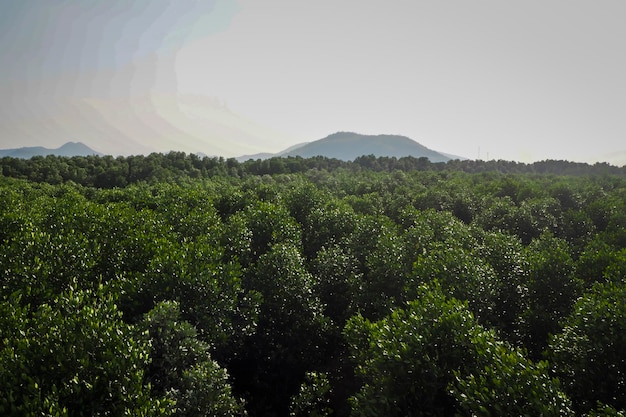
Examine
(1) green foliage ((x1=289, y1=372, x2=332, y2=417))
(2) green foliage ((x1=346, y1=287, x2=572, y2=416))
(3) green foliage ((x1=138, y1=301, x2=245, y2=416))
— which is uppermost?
(2) green foliage ((x1=346, y1=287, x2=572, y2=416))

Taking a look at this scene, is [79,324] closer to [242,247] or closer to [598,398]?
[242,247]

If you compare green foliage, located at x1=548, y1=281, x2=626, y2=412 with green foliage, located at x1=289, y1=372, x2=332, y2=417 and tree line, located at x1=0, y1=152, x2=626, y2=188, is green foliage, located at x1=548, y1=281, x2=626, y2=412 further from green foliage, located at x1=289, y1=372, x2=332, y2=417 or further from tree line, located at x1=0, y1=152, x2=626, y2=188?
tree line, located at x1=0, y1=152, x2=626, y2=188

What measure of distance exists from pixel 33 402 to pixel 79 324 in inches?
120

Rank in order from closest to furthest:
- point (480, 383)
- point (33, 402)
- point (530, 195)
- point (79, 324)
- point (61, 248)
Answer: point (33, 402) < point (480, 383) < point (79, 324) < point (61, 248) < point (530, 195)

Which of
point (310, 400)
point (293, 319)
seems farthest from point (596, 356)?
point (293, 319)

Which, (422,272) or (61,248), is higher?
(422,272)

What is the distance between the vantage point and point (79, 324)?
13.9m

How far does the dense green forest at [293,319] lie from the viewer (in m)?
13.1

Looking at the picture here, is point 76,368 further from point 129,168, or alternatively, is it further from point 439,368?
point 129,168

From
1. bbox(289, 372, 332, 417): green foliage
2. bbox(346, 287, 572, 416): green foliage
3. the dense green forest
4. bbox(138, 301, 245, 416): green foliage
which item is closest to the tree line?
the dense green forest

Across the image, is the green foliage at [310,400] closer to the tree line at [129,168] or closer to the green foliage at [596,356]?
the green foliage at [596,356]

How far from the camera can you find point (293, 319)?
25.0 metres

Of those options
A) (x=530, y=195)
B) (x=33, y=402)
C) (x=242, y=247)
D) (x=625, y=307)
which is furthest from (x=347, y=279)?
(x=530, y=195)

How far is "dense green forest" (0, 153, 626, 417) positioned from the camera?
13.1 metres
